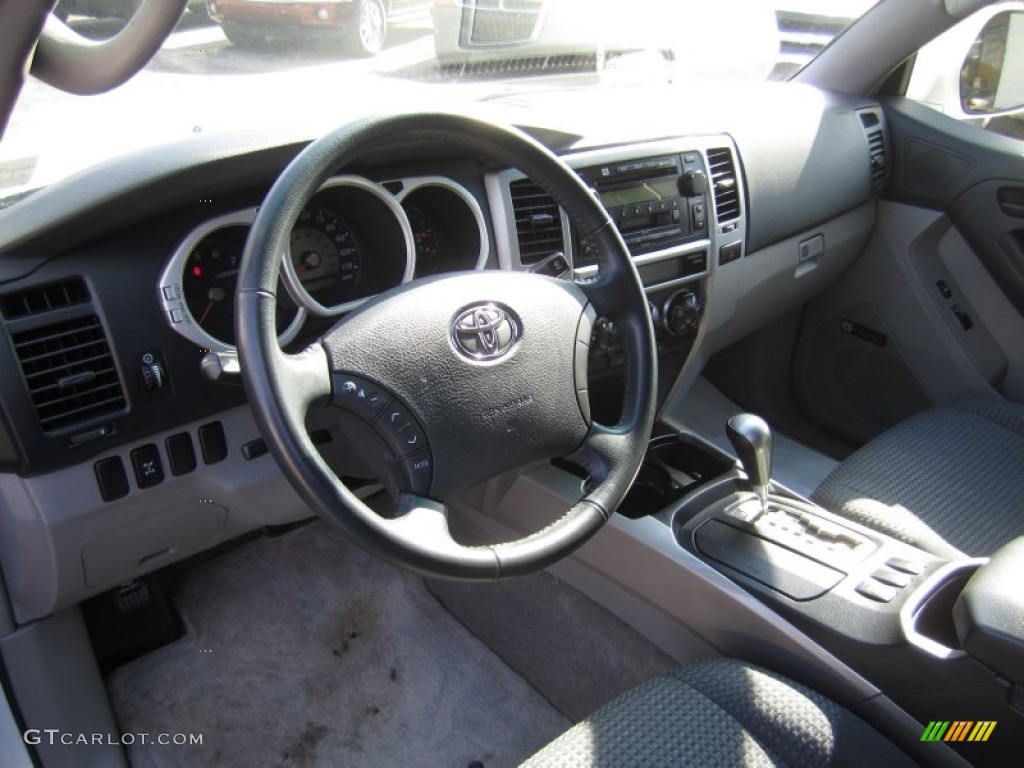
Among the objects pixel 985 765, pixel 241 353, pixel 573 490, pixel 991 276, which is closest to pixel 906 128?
pixel 991 276

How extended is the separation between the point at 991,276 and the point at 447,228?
160 centimetres

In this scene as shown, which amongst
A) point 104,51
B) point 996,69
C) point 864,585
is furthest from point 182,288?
point 996,69

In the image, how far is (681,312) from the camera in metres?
2.11

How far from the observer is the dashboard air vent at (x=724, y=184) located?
2.11 m

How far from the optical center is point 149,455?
1.52m

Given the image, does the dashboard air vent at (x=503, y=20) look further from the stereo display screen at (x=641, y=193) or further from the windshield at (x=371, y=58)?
the stereo display screen at (x=641, y=193)

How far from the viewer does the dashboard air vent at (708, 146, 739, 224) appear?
6.93 ft

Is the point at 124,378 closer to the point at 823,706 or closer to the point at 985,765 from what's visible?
the point at 823,706

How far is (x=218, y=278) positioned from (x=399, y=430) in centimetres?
53

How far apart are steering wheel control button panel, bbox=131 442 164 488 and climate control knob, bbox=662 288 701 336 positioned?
1152 millimetres

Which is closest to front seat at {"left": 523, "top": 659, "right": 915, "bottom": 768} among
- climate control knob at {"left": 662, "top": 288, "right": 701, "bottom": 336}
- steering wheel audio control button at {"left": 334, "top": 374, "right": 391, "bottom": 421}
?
steering wheel audio control button at {"left": 334, "top": 374, "right": 391, "bottom": 421}

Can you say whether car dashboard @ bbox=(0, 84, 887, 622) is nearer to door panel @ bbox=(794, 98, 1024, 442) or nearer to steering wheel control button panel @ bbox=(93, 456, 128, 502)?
steering wheel control button panel @ bbox=(93, 456, 128, 502)

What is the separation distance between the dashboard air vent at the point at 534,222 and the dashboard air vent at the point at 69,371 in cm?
79

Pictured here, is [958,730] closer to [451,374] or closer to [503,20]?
[451,374]
